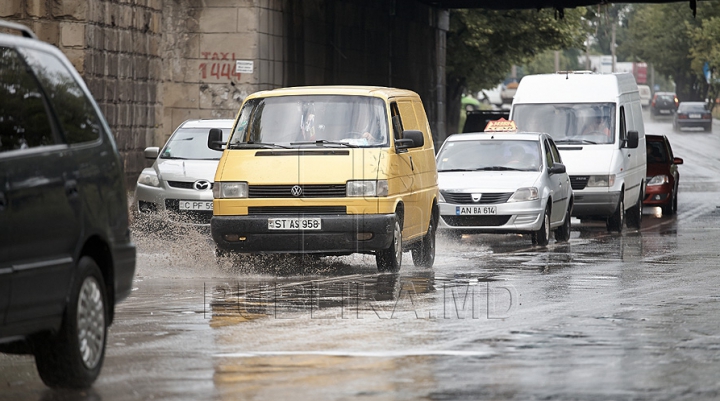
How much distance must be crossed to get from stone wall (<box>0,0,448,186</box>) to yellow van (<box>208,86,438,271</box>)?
793cm

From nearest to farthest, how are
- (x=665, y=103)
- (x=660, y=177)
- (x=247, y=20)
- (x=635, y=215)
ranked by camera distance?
(x=635, y=215) → (x=247, y=20) → (x=660, y=177) → (x=665, y=103)

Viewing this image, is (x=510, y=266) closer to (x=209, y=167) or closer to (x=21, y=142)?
(x=209, y=167)

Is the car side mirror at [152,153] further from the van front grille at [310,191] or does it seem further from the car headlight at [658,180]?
the car headlight at [658,180]

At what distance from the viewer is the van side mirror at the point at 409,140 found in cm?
1387

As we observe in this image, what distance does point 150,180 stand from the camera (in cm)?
1806

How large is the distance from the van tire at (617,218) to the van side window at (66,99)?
1477 centimetres

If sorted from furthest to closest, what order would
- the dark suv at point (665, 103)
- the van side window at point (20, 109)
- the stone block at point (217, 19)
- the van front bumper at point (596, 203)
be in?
the dark suv at point (665, 103) < the stone block at point (217, 19) < the van front bumper at point (596, 203) < the van side window at point (20, 109)

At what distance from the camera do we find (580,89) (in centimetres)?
2277

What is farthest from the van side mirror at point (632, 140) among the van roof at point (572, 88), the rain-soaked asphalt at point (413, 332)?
the rain-soaked asphalt at point (413, 332)

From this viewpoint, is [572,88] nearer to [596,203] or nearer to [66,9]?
[596,203]

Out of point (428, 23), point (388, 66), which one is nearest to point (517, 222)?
point (388, 66)

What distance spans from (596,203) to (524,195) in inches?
136

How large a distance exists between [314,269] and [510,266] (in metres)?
2.12

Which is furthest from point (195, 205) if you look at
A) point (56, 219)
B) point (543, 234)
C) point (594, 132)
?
point (56, 219)
